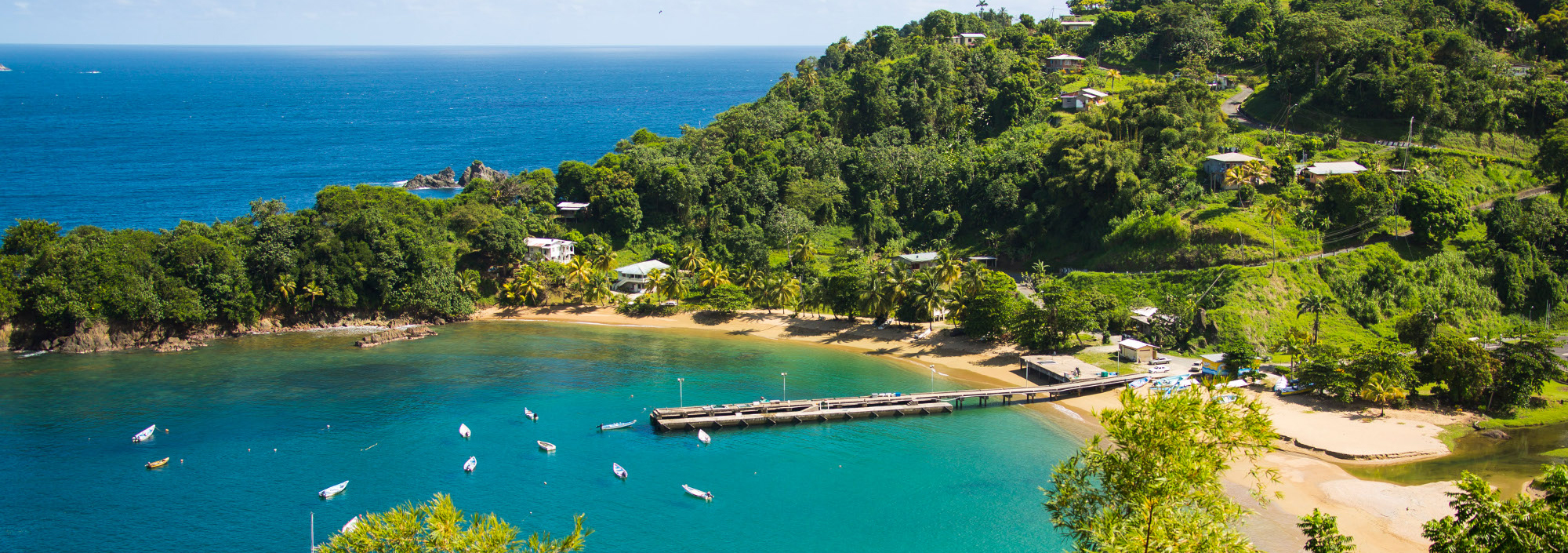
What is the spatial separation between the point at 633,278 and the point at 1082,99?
5662 cm

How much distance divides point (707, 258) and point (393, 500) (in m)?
43.5

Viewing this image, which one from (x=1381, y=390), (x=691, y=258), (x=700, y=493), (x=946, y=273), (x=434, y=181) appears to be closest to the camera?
(x=700, y=493)

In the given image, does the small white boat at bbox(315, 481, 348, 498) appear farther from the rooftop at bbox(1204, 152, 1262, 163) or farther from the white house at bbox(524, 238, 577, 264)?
the rooftop at bbox(1204, 152, 1262, 163)

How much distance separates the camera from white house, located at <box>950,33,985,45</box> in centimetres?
14012

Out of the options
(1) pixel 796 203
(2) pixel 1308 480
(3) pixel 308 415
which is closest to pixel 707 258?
(1) pixel 796 203

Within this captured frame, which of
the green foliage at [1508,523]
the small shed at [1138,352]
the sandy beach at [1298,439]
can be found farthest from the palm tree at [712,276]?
the green foliage at [1508,523]

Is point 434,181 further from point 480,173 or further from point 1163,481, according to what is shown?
point 1163,481

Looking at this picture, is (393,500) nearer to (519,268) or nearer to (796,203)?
(519,268)

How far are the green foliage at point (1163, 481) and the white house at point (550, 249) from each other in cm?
6076

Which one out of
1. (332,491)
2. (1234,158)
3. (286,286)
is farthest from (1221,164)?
(286,286)

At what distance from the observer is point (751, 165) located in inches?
3878

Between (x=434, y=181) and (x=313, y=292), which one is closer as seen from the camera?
(x=313, y=292)

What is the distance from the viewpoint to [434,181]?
13050 cm

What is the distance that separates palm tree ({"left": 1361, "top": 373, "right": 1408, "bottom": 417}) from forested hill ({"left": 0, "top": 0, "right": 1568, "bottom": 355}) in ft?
32.4
